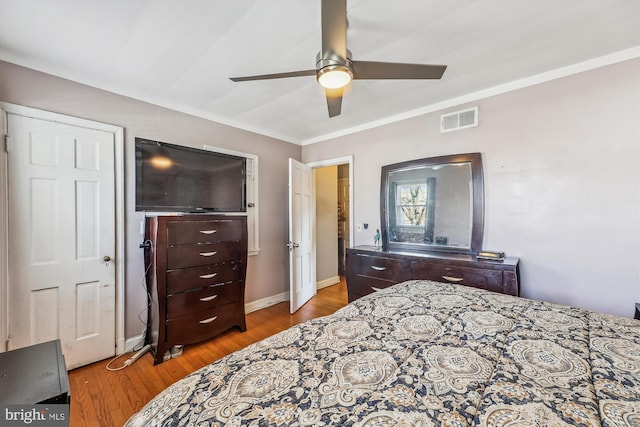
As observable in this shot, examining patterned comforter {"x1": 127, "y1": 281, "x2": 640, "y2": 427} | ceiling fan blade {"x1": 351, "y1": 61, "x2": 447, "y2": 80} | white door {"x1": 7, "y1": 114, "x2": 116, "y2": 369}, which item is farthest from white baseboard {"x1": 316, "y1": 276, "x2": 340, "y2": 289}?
ceiling fan blade {"x1": 351, "y1": 61, "x2": 447, "y2": 80}

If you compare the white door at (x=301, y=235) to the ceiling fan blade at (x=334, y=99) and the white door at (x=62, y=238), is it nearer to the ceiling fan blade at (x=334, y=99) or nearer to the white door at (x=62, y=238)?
the ceiling fan blade at (x=334, y=99)

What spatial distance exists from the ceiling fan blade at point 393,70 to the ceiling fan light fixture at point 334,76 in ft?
0.35

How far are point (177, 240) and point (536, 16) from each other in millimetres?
3143

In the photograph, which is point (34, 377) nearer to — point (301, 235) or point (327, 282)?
point (301, 235)

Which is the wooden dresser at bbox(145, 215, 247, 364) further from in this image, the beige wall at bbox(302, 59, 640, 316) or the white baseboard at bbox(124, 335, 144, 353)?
the beige wall at bbox(302, 59, 640, 316)

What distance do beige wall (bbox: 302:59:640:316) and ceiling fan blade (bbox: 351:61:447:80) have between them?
1378 millimetres

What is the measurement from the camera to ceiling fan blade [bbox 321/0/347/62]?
4.09 ft

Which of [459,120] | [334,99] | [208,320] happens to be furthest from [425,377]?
[459,120]

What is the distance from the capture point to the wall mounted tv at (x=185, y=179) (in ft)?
8.11

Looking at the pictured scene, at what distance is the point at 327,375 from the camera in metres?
0.85

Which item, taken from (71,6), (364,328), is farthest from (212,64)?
(364,328)

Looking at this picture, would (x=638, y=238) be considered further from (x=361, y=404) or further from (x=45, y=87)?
(x=45, y=87)

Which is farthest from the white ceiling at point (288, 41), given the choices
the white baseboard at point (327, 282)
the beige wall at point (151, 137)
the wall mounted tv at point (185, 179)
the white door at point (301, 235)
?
the white baseboard at point (327, 282)

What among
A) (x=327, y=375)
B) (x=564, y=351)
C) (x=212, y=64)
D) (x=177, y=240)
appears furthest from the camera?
(x=177, y=240)
